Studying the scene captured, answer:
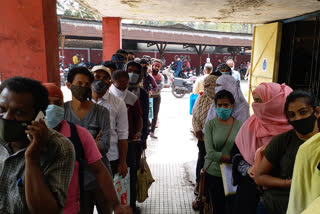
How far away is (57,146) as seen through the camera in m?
1.07

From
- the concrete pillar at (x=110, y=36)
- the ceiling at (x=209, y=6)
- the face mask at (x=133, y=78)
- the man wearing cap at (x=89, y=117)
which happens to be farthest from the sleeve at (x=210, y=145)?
Result: the concrete pillar at (x=110, y=36)

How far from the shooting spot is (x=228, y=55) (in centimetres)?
2117

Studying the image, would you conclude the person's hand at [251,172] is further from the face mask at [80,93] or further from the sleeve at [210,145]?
the face mask at [80,93]

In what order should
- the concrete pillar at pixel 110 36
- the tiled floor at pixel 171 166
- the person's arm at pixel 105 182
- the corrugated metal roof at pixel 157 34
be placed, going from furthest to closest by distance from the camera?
the corrugated metal roof at pixel 157 34 < the concrete pillar at pixel 110 36 < the tiled floor at pixel 171 166 < the person's arm at pixel 105 182

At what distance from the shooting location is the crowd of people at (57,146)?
0.99 m

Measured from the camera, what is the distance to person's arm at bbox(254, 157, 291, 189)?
1.50 meters

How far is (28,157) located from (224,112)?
1742 millimetres

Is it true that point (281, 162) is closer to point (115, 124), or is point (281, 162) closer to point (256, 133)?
Result: point (256, 133)

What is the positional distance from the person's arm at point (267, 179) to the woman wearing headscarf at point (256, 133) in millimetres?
104

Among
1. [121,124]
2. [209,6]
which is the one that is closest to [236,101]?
[121,124]

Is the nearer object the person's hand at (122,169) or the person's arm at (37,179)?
the person's arm at (37,179)

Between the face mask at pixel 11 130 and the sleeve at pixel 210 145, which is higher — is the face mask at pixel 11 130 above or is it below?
above

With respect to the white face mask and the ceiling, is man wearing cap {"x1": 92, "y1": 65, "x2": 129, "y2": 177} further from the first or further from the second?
the ceiling

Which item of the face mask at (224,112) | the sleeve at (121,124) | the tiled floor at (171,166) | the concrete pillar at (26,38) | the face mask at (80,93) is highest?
the concrete pillar at (26,38)
